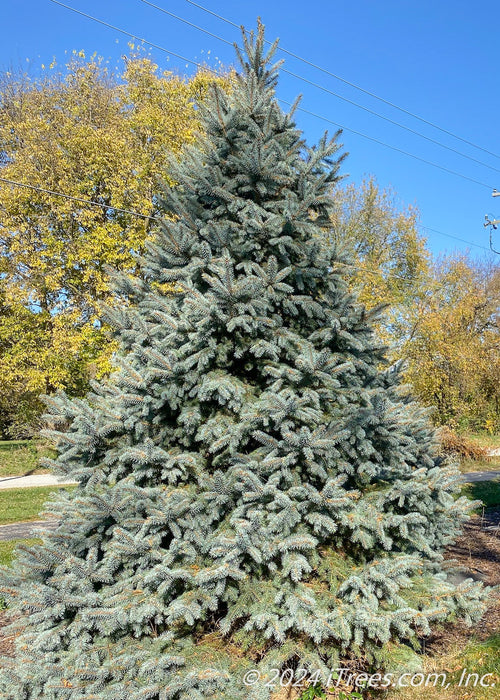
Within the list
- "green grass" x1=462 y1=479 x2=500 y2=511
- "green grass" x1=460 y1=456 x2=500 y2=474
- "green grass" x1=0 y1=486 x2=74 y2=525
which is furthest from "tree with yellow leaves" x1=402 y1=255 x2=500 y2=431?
"green grass" x1=0 y1=486 x2=74 y2=525

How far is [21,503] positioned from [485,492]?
34.1ft

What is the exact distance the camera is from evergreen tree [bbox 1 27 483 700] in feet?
9.34

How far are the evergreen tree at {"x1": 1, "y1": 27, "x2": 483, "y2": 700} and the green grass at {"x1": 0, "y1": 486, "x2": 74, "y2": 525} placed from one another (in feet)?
20.6

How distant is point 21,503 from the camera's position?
10914 mm

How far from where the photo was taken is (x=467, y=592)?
310cm

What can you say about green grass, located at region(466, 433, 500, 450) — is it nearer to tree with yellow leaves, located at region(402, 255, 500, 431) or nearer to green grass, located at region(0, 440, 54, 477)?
tree with yellow leaves, located at region(402, 255, 500, 431)

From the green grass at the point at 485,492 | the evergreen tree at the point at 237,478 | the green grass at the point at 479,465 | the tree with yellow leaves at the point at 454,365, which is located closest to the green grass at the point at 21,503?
the evergreen tree at the point at 237,478

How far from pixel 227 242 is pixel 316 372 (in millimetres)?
1256

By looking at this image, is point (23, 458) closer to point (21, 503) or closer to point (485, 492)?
point (21, 503)

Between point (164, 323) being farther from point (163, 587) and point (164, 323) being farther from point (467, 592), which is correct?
point (467, 592)

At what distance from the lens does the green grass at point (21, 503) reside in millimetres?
9639

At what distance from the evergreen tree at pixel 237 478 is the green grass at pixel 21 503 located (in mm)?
6272

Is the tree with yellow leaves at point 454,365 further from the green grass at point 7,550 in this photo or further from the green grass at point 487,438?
the green grass at point 7,550

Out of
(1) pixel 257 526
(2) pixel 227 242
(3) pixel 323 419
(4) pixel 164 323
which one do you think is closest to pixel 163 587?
(1) pixel 257 526
